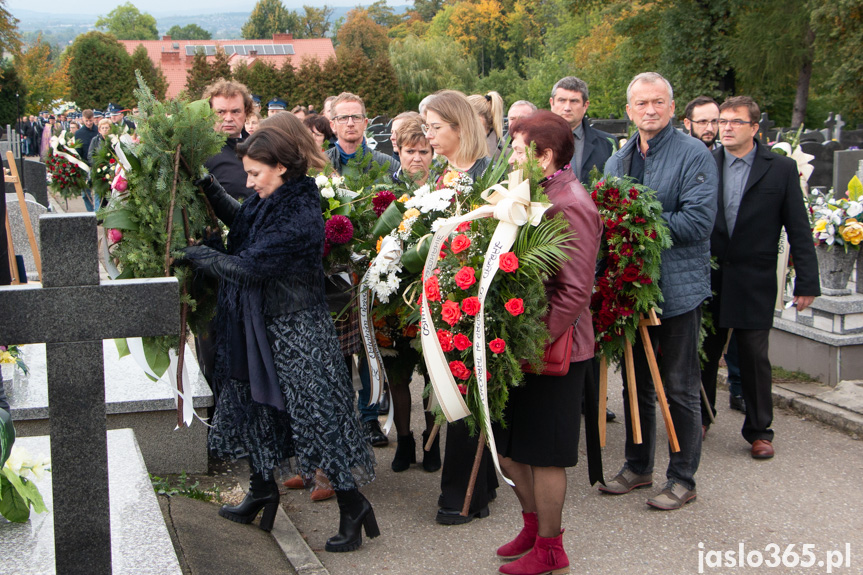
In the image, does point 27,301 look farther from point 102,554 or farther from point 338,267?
point 338,267

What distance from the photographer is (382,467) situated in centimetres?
524

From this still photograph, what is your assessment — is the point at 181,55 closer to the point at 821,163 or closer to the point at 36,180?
the point at 36,180

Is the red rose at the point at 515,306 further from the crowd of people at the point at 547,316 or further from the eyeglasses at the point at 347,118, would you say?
the eyeglasses at the point at 347,118

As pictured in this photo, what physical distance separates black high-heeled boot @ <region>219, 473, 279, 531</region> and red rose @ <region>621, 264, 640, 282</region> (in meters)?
2.04

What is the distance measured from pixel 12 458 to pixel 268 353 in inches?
44.0

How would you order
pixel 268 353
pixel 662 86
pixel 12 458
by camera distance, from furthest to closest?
pixel 662 86 < pixel 268 353 < pixel 12 458

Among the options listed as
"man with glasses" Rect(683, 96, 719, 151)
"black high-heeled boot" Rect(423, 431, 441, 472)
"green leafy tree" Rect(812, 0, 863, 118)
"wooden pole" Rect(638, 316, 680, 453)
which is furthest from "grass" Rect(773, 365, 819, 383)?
"green leafy tree" Rect(812, 0, 863, 118)

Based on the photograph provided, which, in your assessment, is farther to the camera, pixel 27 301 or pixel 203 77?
pixel 203 77

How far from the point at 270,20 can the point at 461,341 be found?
165235 millimetres

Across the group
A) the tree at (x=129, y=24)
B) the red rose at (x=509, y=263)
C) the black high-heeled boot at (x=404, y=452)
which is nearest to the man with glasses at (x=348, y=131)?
the black high-heeled boot at (x=404, y=452)

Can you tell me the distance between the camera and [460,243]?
3598 mm

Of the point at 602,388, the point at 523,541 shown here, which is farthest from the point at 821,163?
the point at 523,541

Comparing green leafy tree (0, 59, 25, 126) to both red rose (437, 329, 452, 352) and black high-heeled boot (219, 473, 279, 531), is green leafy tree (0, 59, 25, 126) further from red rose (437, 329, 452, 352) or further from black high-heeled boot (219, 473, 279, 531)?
red rose (437, 329, 452, 352)

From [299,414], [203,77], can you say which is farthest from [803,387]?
[203,77]
